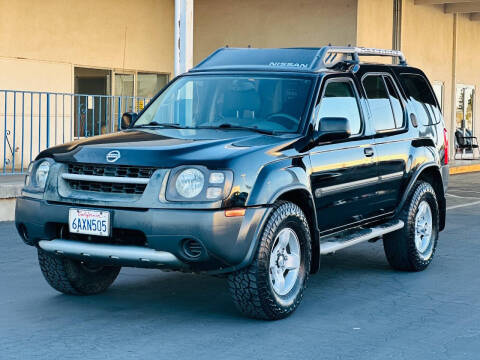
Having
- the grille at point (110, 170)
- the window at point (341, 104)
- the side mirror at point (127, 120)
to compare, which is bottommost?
the grille at point (110, 170)

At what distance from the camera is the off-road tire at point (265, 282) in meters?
6.14

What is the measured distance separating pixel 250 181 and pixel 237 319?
3.44ft

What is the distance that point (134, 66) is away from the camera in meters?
19.5

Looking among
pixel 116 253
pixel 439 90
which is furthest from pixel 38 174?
pixel 439 90

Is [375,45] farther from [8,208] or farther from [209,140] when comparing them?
[209,140]

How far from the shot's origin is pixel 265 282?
6.18m

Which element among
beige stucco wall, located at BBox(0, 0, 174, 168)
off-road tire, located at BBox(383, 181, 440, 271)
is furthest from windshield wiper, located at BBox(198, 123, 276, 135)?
beige stucco wall, located at BBox(0, 0, 174, 168)

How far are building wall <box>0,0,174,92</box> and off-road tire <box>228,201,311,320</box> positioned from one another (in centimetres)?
1109

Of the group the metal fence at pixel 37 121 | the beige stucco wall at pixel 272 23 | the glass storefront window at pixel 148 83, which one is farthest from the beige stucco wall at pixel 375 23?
the metal fence at pixel 37 121

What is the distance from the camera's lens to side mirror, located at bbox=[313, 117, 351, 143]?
6941mm

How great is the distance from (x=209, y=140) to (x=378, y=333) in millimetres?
1777

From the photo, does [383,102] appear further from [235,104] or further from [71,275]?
[71,275]

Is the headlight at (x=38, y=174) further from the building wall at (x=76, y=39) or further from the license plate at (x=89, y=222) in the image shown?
the building wall at (x=76, y=39)

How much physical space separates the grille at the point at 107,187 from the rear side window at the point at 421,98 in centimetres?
362
